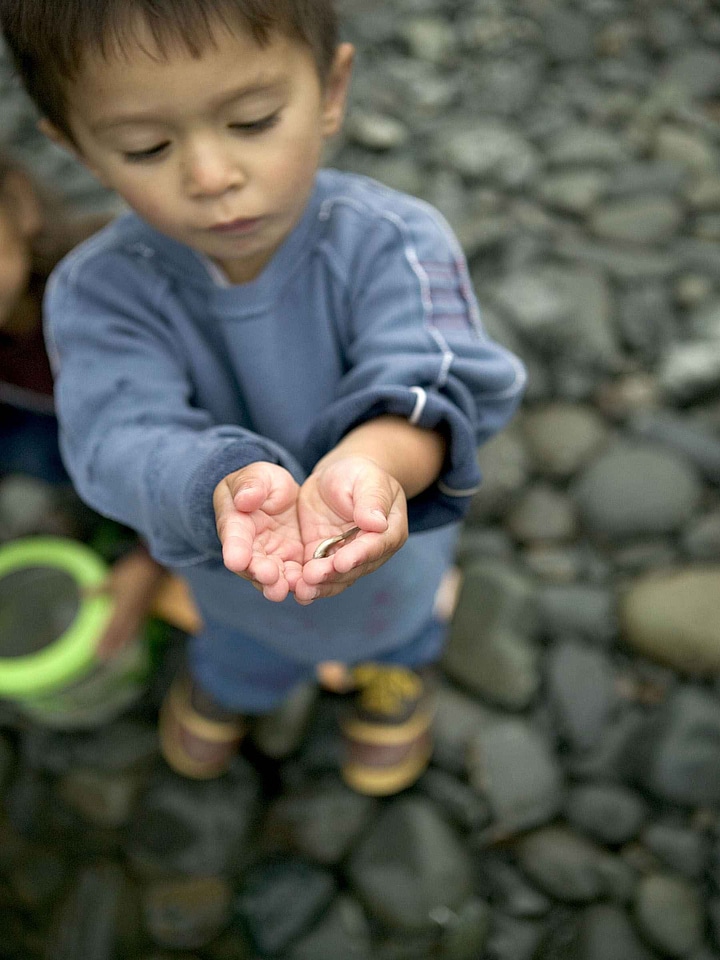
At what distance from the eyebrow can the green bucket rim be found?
95 centimetres

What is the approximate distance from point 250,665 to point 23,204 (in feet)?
3.18

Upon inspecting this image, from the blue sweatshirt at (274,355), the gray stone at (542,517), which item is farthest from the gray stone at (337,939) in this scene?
the gray stone at (542,517)

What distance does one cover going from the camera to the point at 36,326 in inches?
64.1

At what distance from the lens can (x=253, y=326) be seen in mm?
1052

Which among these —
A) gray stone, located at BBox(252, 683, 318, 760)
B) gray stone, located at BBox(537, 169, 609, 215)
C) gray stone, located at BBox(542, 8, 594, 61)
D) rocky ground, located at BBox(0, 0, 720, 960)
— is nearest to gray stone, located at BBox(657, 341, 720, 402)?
rocky ground, located at BBox(0, 0, 720, 960)

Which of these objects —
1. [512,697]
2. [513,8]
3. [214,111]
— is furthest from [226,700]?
[513,8]

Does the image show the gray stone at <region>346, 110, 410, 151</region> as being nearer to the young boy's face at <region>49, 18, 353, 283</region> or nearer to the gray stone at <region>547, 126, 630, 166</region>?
the gray stone at <region>547, 126, 630, 166</region>

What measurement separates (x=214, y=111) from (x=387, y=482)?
0.42 meters

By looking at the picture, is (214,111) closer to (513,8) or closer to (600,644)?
(600,644)

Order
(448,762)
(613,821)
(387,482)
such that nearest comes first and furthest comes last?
(387,482) → (613,821) → (448,762)

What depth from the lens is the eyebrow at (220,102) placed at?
31.9 inches

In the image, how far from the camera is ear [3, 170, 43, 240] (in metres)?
1.46

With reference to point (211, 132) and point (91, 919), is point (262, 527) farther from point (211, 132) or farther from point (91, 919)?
point (91, 919)

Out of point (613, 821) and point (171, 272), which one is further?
point (613, 821)
